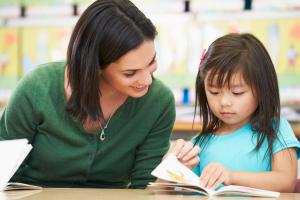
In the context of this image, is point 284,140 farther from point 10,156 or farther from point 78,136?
point 10,156

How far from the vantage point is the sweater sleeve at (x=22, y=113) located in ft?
5.00

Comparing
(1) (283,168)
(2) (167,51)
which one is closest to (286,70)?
(2) (167,51)

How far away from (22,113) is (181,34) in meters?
1.62

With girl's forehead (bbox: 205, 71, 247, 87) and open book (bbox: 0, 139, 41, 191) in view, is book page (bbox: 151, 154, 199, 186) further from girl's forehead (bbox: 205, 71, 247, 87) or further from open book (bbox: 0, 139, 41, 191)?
open book (bbox: 0, 139, 41, 191)

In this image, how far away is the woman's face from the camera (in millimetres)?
1387

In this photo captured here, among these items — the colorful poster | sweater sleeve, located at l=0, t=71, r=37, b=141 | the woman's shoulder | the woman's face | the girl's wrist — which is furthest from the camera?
the colorful poster

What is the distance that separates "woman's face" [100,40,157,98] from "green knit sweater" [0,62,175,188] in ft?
0.60

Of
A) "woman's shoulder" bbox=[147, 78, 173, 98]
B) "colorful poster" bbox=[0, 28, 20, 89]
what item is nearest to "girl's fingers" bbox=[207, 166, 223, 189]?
"woman's shoulder" bbox=[147, 78, 173, 98]

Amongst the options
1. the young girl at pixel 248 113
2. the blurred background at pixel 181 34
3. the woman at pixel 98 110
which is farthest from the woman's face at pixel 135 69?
the blurred background at pixel 181 34

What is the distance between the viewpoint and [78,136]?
1528 millimetres

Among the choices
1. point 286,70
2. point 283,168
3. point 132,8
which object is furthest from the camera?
point 286,70

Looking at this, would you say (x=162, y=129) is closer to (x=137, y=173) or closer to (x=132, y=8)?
(x=137, y=173)

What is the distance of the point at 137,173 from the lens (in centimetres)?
163

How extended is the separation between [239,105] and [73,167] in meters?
0.52
